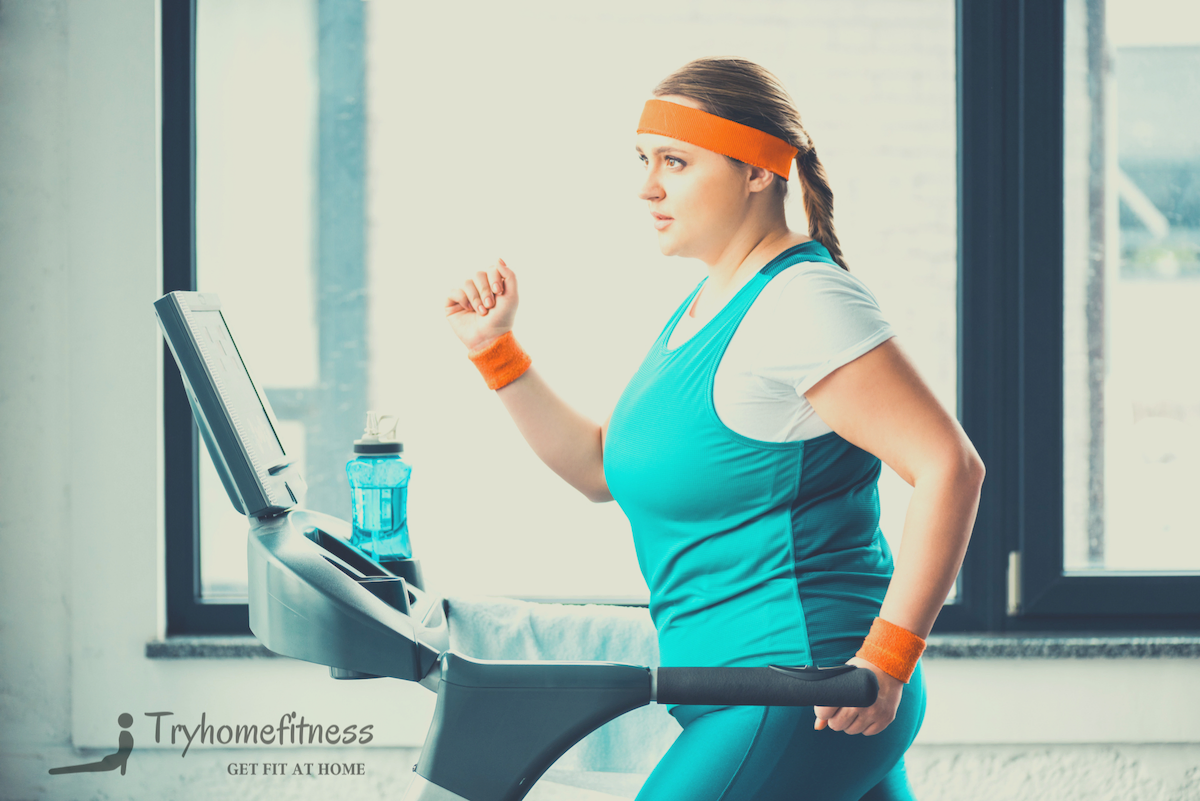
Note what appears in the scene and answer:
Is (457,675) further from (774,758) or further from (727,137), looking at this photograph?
(727,137)

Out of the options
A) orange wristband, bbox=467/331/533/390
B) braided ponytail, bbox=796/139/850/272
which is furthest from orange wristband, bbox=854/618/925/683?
orange wristband, bbox=467/331/533/390

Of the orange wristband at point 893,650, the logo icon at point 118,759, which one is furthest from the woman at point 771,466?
the logo icon at point 118,759

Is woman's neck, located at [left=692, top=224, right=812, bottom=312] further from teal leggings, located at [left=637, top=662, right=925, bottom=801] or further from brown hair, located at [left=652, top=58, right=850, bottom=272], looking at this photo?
teal leggings, located at [left=637, top=662, right=925, bottom=801]

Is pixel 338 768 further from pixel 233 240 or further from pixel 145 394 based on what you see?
pixel 233 240

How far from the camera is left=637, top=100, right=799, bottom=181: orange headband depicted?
95 cm

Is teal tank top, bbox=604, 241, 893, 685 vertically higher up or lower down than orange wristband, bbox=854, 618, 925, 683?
higher up

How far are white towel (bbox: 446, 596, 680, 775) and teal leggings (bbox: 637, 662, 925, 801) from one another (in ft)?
1.14

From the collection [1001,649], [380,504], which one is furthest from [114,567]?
[1001,649]

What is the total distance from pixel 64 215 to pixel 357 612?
1299mm

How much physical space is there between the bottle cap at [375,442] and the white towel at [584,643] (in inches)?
9.5

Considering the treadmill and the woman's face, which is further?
the woman's face

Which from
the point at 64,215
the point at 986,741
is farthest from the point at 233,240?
the point at 986,741

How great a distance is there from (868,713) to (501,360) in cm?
63

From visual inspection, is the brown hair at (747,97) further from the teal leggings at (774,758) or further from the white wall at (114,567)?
the white wall at (114,567)
